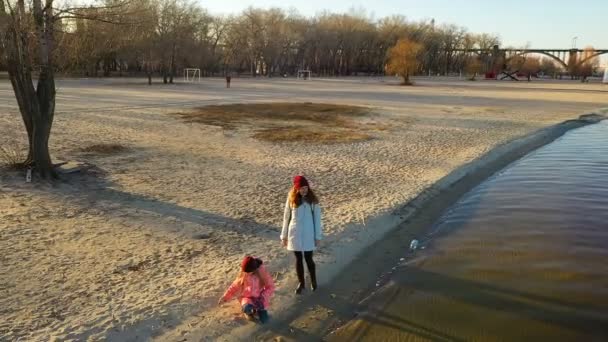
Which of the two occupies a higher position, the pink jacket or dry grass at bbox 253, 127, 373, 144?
dry grass at bbox 253, 127, 373, 144

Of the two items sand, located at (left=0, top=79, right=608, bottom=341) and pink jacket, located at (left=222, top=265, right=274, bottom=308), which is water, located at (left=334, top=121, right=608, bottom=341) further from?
sand, located at (left=0, top=79, right=608, bottom=341)

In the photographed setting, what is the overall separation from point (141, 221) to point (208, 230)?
127 centimetres

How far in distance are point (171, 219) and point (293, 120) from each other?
16.4 m

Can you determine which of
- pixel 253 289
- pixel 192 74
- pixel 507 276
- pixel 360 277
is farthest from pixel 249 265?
pixel 192 74

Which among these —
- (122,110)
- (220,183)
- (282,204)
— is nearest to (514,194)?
(282,204)

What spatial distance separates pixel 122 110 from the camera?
26.1 metres

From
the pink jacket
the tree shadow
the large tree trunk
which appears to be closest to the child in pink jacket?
the pink jacket

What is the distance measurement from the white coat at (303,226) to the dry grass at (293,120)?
1213 cm

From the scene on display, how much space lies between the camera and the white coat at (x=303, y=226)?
6230mm

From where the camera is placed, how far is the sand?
18.3ft

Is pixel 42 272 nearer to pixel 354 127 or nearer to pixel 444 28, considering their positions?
pixel 354 127

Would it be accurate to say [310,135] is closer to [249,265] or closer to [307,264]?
[307,264]

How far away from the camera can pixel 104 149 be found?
15086 millimetres

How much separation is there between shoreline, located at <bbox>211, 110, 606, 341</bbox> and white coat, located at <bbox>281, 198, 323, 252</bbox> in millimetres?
669
